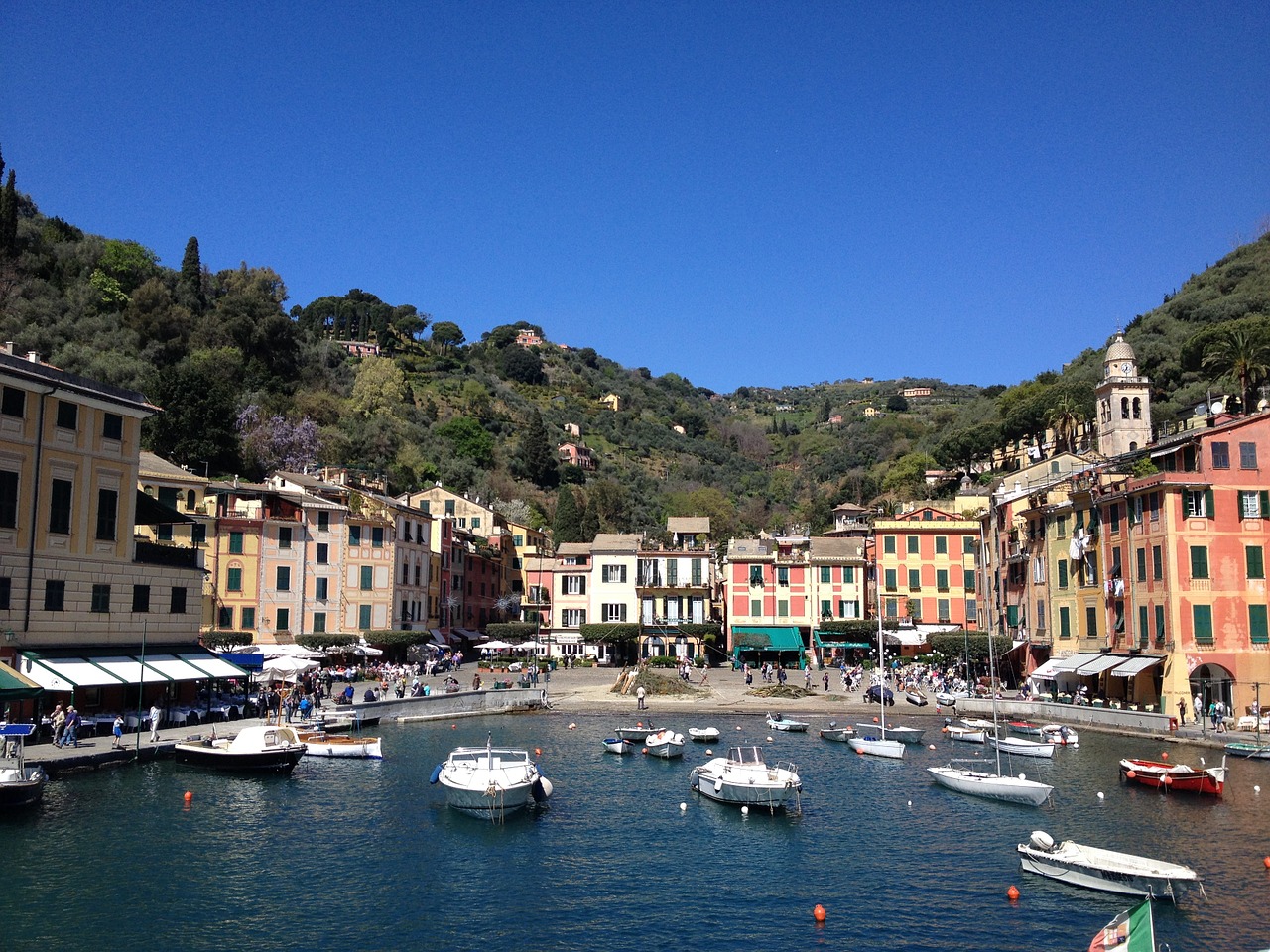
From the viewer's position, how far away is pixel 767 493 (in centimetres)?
17012

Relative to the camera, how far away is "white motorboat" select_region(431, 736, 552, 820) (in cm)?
3347

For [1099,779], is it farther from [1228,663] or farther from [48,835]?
[48,835]

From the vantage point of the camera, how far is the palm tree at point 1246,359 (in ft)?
236

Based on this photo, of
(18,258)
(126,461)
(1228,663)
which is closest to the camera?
(126,461)

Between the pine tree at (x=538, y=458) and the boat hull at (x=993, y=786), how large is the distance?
11195cm

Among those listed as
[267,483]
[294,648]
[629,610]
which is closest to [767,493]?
[629,610]

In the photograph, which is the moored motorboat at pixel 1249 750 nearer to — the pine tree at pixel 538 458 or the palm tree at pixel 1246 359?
the palm tree at pixel 1246 359

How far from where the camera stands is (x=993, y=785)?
122 ft

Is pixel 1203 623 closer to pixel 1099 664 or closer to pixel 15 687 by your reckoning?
pixel 1099 664

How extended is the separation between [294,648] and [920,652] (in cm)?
4767

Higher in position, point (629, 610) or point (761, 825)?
point (629, 610)

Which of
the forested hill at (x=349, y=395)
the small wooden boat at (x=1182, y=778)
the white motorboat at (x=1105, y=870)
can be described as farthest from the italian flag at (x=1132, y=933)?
the forested hill at (x=349, y=395)

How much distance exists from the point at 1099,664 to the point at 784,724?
17.5 m

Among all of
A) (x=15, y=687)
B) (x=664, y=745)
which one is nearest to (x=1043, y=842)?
(x=664, y=745)
